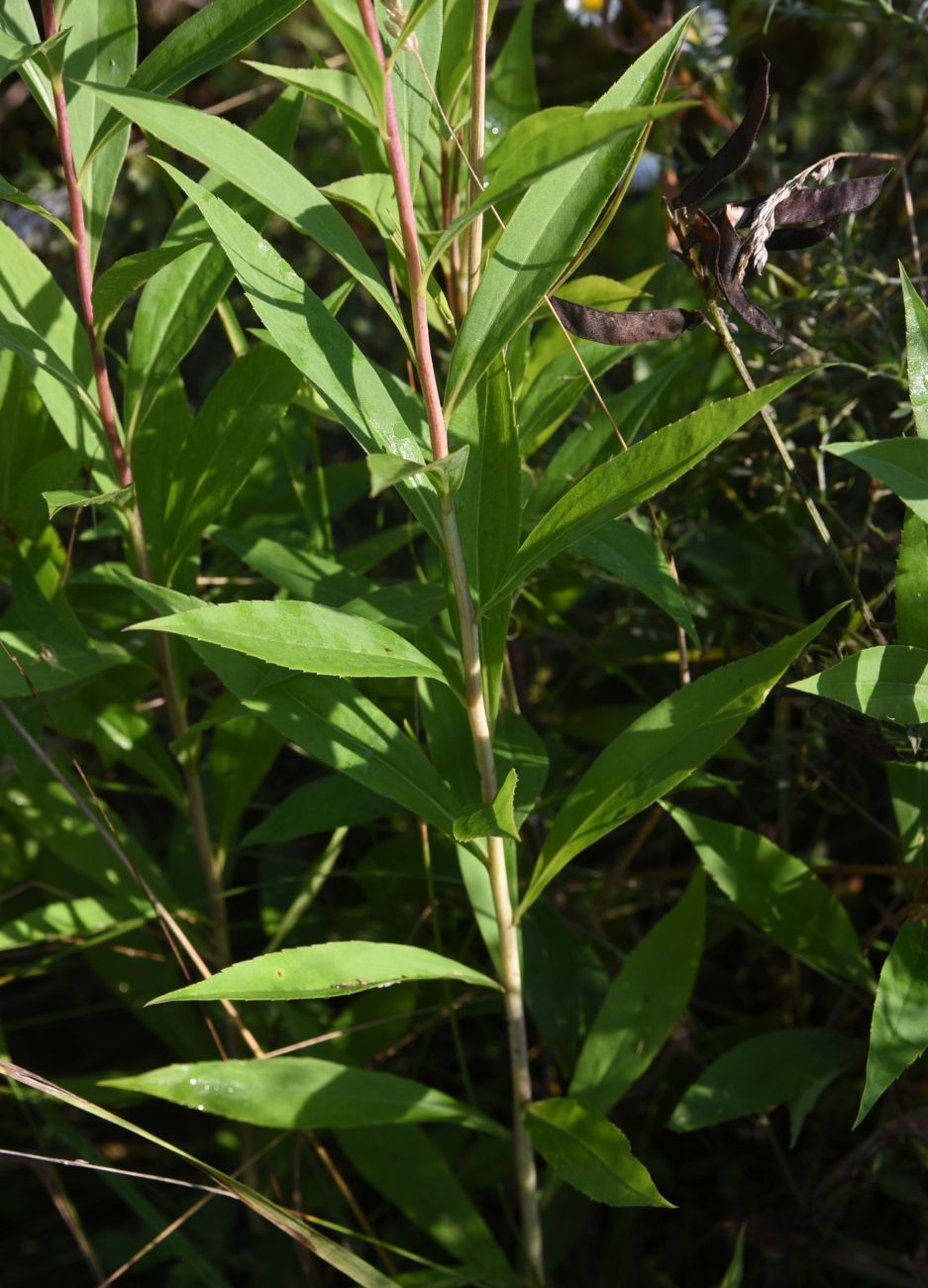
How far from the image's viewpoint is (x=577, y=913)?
4.92 ft

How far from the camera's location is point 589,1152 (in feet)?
3.44

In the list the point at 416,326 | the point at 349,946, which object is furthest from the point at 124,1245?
the point at 416,326

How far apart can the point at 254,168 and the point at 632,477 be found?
35 cm

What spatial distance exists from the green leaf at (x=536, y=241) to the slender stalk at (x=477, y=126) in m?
0.04

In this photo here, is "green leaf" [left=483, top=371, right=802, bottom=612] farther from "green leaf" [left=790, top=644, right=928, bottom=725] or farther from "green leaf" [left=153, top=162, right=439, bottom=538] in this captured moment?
"green leaf" [left=790, top=644, right=928, bottom=725]

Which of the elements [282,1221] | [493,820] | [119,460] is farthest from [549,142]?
[282,1221]

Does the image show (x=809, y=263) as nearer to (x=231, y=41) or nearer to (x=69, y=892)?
(x=231, y=41)

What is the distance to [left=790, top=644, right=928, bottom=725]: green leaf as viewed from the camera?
961 mm

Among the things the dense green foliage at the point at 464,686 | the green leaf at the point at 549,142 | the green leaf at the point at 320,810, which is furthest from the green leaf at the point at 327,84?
the green leaf at the point at 320,810

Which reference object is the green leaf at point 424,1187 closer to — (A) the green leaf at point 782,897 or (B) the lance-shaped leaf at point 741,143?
(A) the green leaf at point 782,897

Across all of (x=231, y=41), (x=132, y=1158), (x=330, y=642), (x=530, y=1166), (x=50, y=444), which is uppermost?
(x=231, y=41)

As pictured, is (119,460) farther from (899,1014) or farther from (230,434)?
(899,1014)

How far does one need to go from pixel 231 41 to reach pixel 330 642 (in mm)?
498

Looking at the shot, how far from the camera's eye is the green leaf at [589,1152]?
3.26 ft
